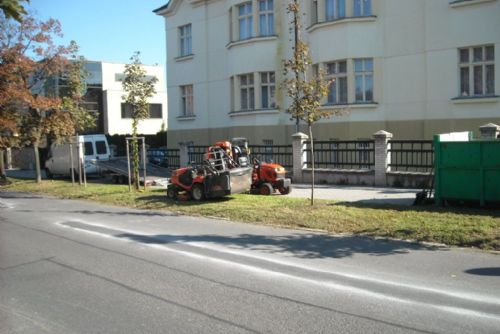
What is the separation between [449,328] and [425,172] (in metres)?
12.3

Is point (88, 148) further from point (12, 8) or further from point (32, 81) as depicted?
point (12, 8)

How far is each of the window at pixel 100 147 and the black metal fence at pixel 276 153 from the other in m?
9.53

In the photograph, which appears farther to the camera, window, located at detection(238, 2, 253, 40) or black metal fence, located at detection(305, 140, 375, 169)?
window, located at detection(238, 2, 253, 40)

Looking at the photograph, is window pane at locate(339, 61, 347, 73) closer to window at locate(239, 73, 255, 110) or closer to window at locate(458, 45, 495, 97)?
window at locate(458, 45, 495, 97)

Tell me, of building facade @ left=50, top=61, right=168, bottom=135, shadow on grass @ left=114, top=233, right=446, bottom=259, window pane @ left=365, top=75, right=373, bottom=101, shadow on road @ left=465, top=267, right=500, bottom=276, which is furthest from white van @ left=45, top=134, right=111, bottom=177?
shadow on road @ left=465, top=267, right=500, bottom=276

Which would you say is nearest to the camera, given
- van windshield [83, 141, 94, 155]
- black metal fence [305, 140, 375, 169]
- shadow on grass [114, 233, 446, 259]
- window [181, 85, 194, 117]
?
shadow on grass [114, 233, 446, 259]

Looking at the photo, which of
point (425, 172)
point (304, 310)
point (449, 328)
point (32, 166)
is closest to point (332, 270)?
point (304, 310)

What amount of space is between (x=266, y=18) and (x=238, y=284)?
2065cm

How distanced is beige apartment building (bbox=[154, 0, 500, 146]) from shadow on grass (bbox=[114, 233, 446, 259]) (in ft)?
25.4

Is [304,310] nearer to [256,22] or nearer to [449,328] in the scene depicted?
[449,328]

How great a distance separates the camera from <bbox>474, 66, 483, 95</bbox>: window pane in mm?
19938

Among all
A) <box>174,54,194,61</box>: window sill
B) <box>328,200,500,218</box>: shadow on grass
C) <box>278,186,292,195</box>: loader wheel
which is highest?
<box>174,54,194,61</box>: window sill

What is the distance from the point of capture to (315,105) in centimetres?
1343

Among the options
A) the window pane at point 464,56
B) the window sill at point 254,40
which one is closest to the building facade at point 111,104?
the window sill at point 254,40
